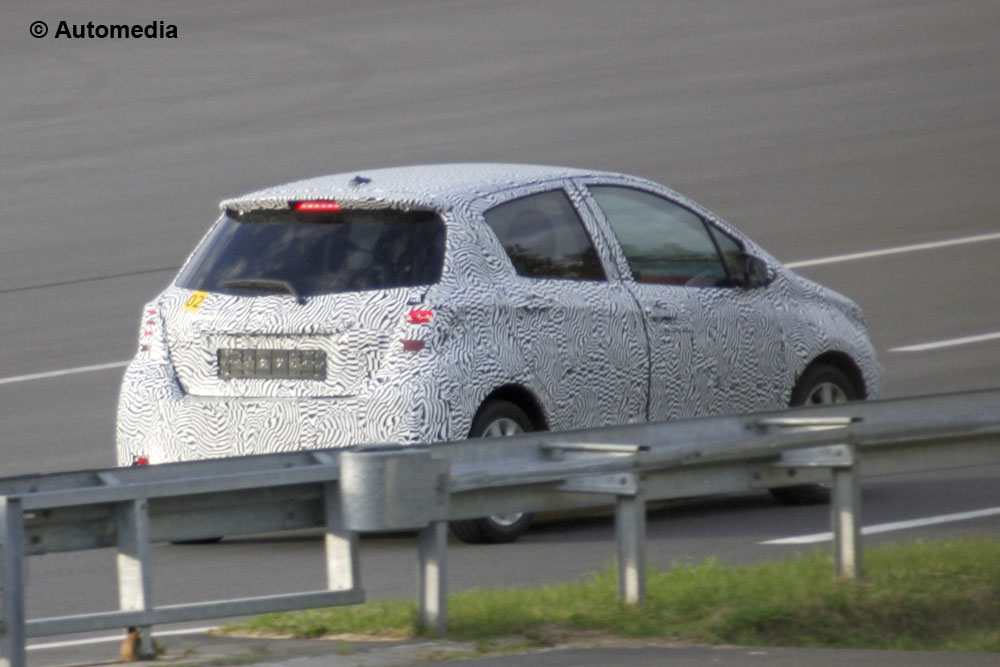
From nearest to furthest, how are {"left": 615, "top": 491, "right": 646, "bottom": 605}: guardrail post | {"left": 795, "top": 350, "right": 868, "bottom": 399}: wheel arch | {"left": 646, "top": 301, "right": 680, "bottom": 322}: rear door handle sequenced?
{"left": 615, "top": 491, "right": 646, "bottom": 605}: guardrail post
{"left": 646, "top": 301, "right": 680, "bottom": 322}: rear door handle
{"left": 795, "top": 350, "right": 868, "bottom": 399}: wheel arch

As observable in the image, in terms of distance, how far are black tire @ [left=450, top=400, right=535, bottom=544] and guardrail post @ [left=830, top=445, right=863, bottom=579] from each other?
6.99 ft

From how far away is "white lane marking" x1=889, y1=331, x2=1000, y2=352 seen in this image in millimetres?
15539

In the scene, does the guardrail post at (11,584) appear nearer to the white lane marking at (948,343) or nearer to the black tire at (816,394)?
the black tire at (816,394)

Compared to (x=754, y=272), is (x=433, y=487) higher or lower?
lower

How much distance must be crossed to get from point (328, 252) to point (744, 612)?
3.30 metres

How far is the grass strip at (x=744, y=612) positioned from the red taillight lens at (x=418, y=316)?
72.5 inches

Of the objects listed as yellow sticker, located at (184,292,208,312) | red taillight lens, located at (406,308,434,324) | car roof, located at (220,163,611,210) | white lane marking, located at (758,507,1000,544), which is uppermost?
car roof, located at (220,163,611,210)

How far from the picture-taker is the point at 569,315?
10.3 meters

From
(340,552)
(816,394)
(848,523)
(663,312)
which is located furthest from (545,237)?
(340,552)

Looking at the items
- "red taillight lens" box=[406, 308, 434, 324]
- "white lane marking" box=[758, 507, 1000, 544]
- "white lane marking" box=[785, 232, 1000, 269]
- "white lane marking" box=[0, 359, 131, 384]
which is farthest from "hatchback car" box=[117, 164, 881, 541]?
"white lane marking" box=[785, 232, 1000, 269]

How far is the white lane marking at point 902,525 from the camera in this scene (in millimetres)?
9875

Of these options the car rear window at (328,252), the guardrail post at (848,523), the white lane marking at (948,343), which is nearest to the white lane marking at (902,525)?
the guardrail post at (848,523)

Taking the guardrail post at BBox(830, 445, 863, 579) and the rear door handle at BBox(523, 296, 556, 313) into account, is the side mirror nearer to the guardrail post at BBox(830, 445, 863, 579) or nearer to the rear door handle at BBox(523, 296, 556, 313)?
the rear door handle at BBox(523, 296, 556, 313)

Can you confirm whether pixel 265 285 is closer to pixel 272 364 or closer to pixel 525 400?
pixel 272 364
